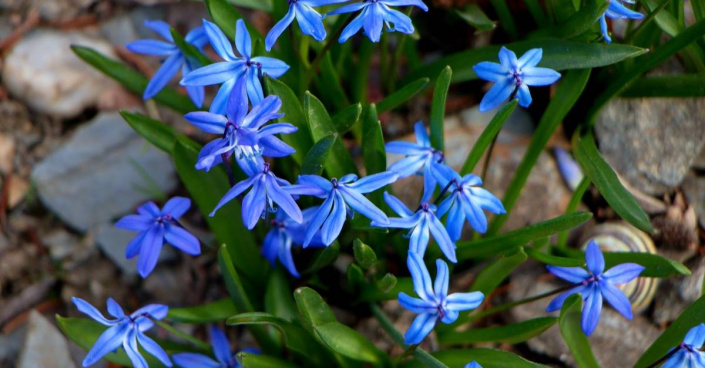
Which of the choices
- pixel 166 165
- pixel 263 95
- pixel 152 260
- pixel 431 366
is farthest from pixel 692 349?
pixel 166 165

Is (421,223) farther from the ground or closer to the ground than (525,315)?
farther from the ground

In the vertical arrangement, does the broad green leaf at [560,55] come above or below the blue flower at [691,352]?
above

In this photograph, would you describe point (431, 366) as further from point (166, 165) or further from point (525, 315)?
point (166, 165)

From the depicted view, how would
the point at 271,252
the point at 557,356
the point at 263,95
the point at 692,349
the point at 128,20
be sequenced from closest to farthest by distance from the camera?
the point at 692,349
the point at 263,95
the point at 271,252
the point at 557,356
the point at 128,20

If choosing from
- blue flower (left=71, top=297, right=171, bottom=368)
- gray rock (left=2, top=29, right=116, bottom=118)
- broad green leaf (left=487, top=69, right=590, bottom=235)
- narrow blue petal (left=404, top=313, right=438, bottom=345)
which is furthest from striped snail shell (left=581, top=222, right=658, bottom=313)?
gray rock (left=2, top=29, right=116, bottom=118)

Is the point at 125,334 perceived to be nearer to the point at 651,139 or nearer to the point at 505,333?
the point at 505,333

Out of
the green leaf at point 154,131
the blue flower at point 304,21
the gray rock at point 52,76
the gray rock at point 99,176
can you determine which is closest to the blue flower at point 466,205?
the blue flower at point 304,21

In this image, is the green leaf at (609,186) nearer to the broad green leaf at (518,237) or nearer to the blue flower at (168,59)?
the broad green leaf at (518,237)
